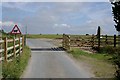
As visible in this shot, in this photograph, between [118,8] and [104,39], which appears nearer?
[104,39]

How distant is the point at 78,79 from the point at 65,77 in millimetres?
697

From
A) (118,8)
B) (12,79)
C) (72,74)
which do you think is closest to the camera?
(12,79)

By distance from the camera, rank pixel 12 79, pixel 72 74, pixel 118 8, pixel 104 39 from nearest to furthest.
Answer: pixel 12 79, pixel 72 74, pixel 104 39, pixel 118 8

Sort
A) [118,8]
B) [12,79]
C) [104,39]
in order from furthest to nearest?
[118,8]
[104,39]
[12,79]

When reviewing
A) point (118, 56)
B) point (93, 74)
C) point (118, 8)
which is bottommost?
point (93, 74)

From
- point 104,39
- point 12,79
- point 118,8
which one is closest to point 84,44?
point 104,39

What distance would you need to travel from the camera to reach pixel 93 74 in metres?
13.7

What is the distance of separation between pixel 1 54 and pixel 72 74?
3.35 m

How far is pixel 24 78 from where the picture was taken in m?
12.1

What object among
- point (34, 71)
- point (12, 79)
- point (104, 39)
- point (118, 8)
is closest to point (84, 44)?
point (104, 39)

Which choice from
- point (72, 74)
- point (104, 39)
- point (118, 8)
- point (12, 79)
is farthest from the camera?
point (118, 8)

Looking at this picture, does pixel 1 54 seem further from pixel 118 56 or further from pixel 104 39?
pixel 104 39

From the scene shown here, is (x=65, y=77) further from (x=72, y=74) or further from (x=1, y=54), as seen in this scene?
(x=1, y=54)

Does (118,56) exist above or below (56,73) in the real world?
above
